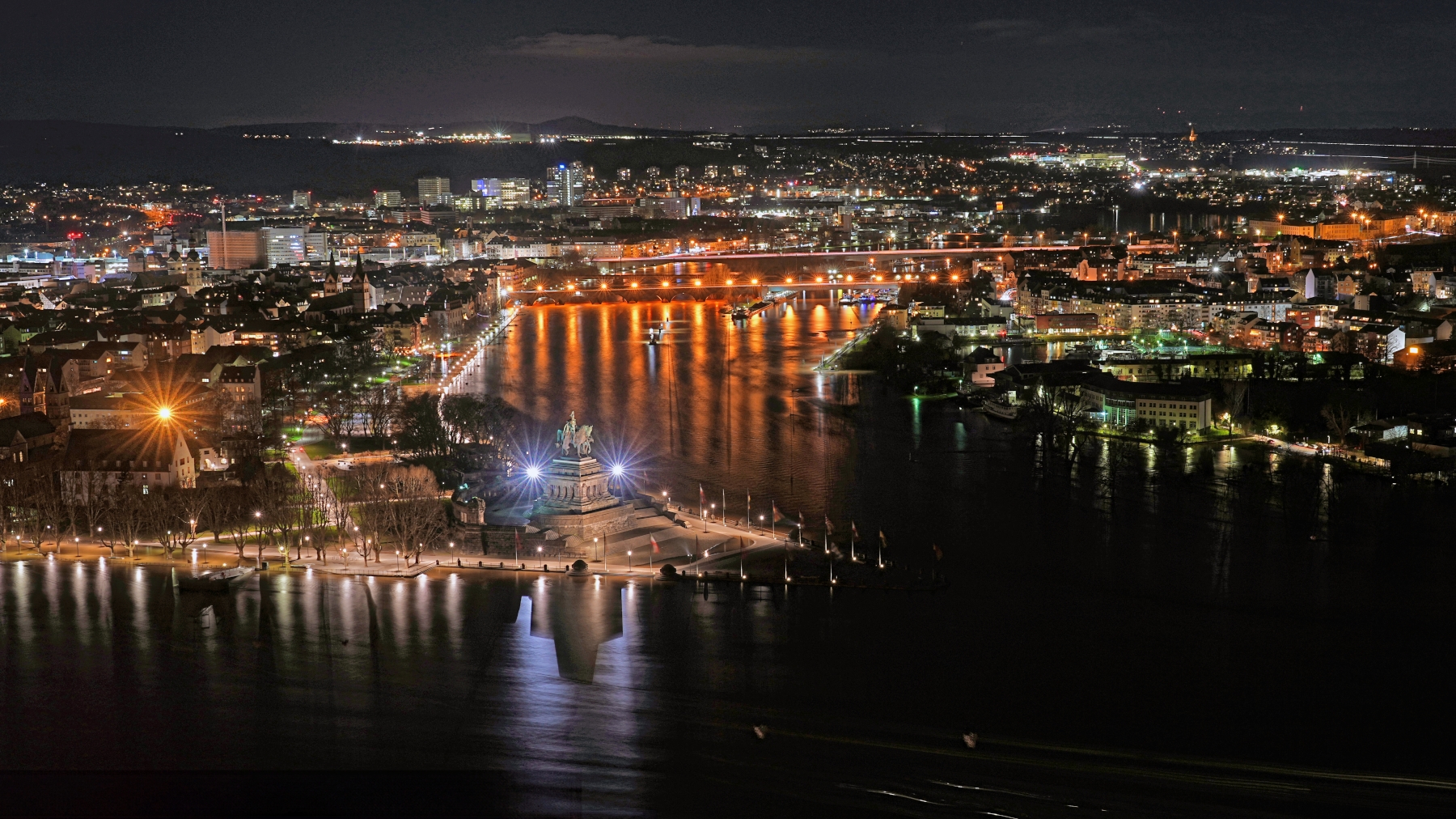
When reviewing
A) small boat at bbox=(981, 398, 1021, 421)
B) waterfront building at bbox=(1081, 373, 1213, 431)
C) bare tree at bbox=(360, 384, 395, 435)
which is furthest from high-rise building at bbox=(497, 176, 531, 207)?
waterfront building at bbox=(1081, 373, 1213, 431)

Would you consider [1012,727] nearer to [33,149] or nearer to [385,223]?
[385,223]

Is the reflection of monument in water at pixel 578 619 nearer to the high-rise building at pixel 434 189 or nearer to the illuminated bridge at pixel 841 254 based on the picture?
the illuminated bridge at pixel 841 254

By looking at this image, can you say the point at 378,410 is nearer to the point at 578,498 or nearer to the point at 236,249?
the point at 578,498

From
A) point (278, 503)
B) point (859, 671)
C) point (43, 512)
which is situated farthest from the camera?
point (278, 503)

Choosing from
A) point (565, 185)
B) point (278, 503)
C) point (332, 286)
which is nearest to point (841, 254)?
point (332, 286)

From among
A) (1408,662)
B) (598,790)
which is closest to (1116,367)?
(1408,662)

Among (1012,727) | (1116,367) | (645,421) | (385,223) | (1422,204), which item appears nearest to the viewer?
(1012,727)

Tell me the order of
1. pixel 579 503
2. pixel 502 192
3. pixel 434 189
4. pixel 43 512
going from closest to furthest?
pixel 579 503
pixel 43 512
pixel 502 192
pixel 434 189
